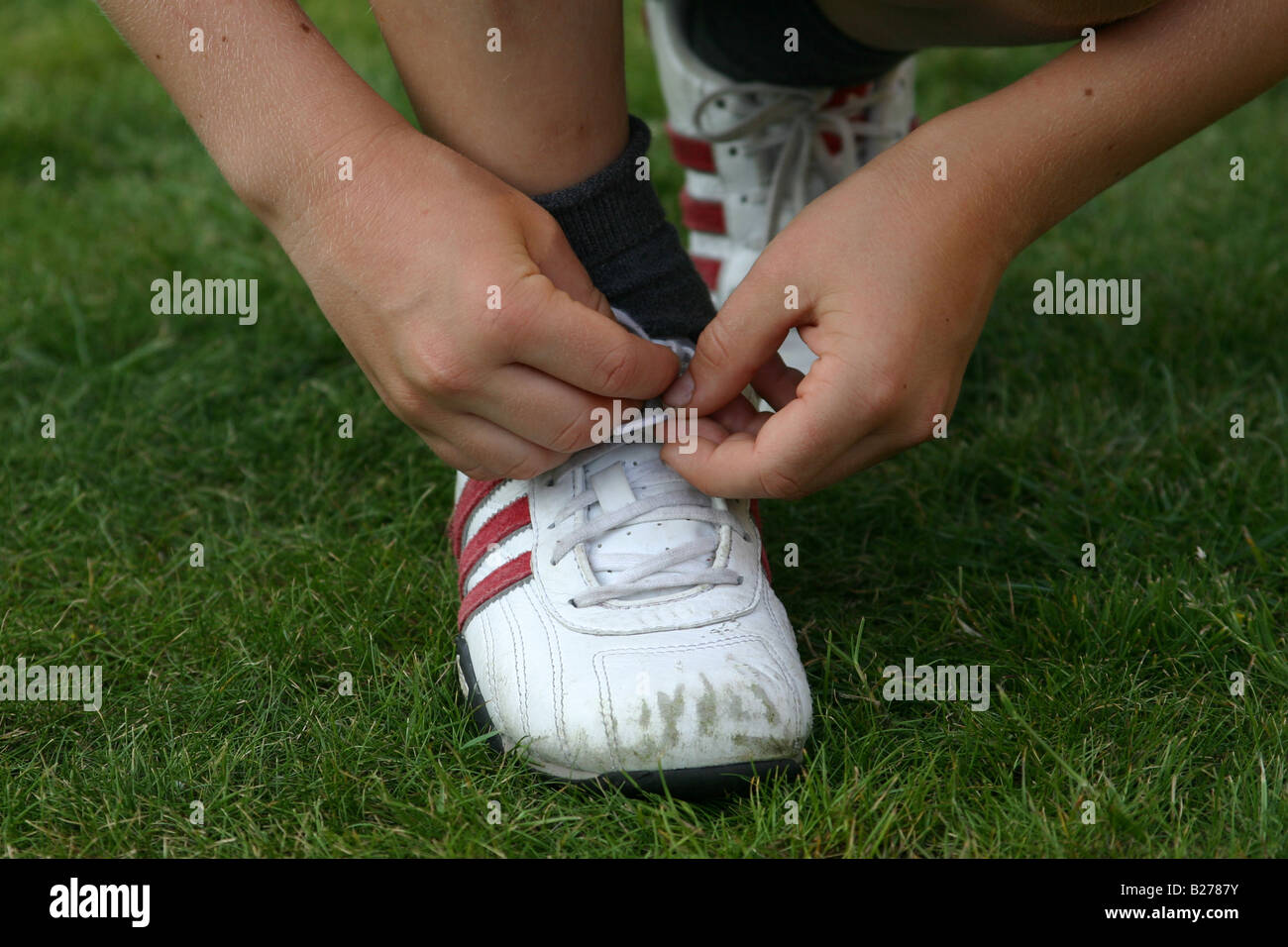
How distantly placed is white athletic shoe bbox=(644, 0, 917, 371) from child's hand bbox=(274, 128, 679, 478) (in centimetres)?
69

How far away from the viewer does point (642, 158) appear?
1.12m

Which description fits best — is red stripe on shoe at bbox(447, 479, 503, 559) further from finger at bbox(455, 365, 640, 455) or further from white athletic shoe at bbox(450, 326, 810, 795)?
finger at bbox(455, 365, 640, 455)

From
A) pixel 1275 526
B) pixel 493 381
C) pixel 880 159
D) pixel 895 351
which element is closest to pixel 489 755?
pixel 493 381

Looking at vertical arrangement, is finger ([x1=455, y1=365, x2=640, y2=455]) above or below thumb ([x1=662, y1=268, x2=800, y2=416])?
below

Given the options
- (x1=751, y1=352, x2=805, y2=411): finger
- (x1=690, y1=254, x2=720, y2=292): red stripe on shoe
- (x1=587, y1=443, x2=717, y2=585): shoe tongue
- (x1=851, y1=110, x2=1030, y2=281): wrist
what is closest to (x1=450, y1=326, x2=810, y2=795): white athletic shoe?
(x1=587, y1=443, x2=717, y2=585): shoe tongue

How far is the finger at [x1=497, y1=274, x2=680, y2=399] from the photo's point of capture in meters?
0.90

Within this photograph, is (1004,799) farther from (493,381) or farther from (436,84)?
(436,84)

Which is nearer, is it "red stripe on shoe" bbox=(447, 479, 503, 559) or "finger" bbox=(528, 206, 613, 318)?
"finger" bbox=(528, 206, 613, 318)

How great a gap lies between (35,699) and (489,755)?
0.41 meters

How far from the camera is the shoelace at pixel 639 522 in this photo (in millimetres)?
1020

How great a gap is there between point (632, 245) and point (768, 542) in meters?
0.38

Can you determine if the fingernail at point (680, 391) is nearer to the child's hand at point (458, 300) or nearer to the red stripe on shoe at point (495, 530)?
the child's hand at point (458, 300)

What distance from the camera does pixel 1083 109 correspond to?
0.99 metres

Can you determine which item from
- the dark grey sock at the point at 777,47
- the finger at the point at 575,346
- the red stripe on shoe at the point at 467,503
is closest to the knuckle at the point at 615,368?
the finger at the point at 575,346
